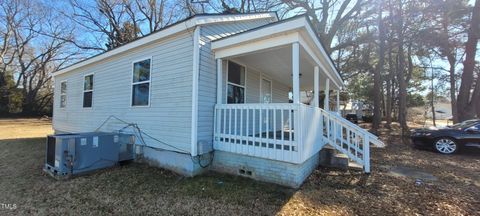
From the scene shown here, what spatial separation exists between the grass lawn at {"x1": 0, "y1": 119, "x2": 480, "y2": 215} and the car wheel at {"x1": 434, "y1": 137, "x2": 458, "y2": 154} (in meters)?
2.34

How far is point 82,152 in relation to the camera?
498 cm

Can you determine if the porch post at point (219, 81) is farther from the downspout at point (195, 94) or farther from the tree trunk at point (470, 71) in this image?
the tree trunk at point (470, 71)

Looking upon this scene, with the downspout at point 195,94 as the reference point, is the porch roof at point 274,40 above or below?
above

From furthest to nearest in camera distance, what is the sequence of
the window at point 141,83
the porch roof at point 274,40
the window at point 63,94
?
the window at point 63,94, the window at point 141,83, the porch roof at point 274,40

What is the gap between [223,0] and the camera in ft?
51.4

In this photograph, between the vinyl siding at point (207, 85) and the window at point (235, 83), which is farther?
the window at point (235, 83)

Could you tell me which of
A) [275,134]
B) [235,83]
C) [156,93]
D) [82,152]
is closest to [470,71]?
[235,83]

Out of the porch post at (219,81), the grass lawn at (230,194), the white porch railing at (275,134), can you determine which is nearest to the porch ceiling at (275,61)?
the porch post at (219,81)

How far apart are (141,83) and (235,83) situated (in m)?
2.50

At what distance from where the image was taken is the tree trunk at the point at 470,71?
36.5ft

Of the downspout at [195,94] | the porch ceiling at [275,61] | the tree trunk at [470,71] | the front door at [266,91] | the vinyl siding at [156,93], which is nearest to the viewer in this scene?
the downspout at [195,94]

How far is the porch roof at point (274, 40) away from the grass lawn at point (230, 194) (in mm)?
2671


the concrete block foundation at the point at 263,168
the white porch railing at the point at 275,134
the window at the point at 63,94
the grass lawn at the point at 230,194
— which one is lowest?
the grass lawn at the point at 230,194

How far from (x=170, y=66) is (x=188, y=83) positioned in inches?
32.2
